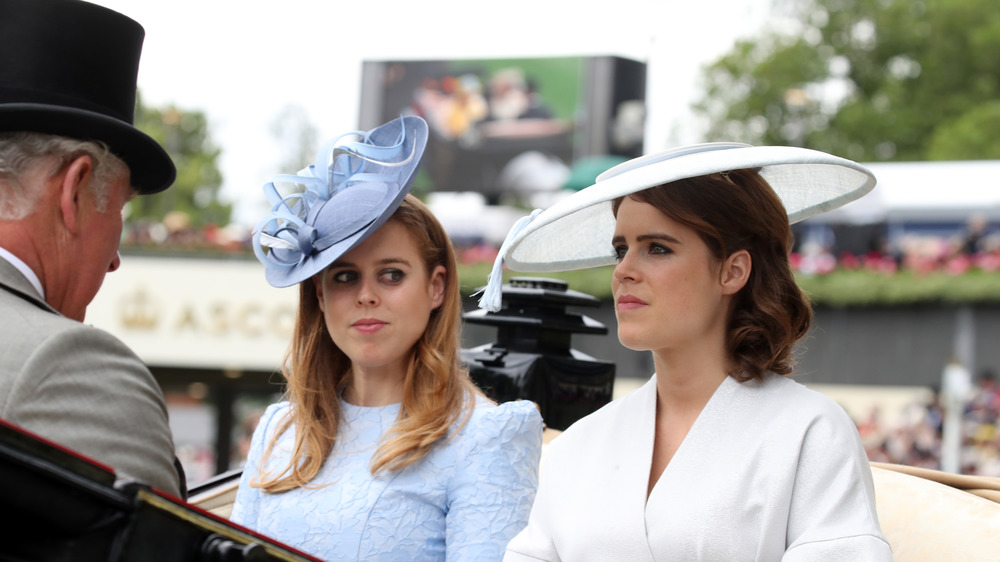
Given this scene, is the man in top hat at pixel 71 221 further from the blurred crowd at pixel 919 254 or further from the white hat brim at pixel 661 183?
the blurred crowd at pixel 919 254

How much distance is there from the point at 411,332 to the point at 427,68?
25504mm

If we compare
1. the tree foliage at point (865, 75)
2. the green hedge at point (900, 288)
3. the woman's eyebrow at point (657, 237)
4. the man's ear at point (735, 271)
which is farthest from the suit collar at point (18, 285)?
the tree foliage at point (865, 75)

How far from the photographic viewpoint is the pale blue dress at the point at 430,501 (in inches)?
88.7

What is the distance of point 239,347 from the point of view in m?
16.8

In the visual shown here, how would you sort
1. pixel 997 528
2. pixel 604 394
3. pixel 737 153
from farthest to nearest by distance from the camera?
pixel 604 394 < pixel 997 528 < pixel 737 153

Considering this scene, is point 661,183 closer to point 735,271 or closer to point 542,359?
point 735,271

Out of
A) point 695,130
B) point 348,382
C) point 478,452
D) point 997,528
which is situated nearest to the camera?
point 997,528

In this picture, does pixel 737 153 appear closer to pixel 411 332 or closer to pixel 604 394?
pixel 411 332

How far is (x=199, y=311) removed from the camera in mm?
16797

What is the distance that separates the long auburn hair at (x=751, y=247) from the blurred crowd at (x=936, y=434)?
11.1 metres

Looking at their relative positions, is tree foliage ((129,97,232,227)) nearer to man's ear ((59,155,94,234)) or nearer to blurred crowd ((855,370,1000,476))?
blurred crowd ((855,370,1000,476))

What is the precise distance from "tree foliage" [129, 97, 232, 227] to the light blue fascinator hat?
35157 millimetres

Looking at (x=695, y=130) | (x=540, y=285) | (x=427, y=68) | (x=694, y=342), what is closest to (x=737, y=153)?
(x=694, y=342)

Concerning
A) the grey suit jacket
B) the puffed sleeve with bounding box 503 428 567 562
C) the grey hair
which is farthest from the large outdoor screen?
the grey suit jacket
